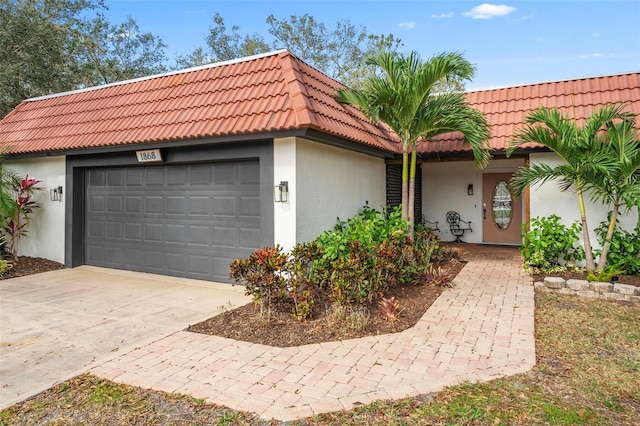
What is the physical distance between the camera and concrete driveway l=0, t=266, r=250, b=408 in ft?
12.9

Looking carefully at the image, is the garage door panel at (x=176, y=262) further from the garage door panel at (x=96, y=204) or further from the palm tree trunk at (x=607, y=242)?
the palm tree trunk at (x=607, y=242)

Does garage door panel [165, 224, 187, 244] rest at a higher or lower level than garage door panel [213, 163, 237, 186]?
lower

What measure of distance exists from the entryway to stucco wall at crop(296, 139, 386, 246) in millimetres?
4210

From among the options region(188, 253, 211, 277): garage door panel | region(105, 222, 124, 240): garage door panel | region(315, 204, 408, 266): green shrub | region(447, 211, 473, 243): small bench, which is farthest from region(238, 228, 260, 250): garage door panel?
region(447, 211, 473, 243): small bench

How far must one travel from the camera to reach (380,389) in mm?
3404

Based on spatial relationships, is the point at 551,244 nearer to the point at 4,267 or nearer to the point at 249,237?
the point at 249,237

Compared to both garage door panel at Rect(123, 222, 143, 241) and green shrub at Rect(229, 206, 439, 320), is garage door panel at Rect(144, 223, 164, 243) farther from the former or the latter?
green shrub at Rect(229, 206, 439, 320)

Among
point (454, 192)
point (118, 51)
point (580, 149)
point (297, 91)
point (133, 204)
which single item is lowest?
point (133, 204)

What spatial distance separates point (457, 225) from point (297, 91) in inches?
295

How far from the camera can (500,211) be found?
1182cm

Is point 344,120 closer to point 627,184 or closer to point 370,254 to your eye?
point 370,254

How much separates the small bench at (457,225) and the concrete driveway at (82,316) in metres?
7.46

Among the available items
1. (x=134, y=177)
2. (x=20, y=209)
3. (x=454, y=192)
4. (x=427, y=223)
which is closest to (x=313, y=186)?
(x=134, y=177)

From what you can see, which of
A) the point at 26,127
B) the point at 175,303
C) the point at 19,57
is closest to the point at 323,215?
the point at 175,303
